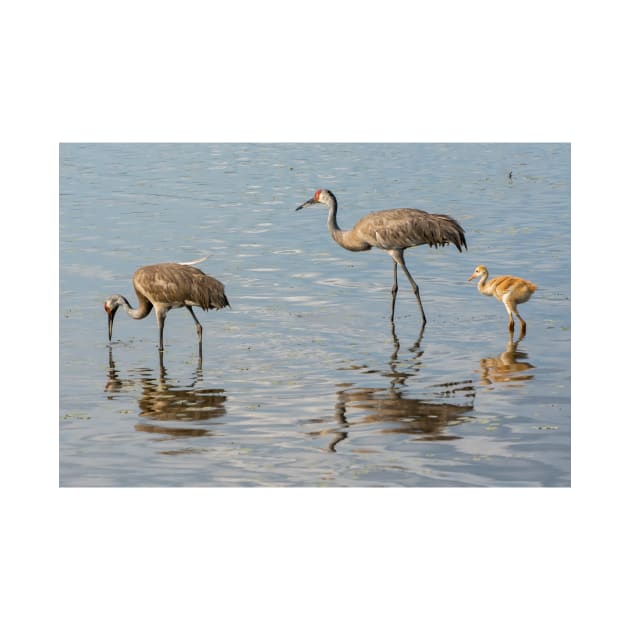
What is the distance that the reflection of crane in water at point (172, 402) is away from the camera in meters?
13.0

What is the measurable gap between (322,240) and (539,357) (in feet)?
31.9

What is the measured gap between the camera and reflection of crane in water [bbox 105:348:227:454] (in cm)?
1301

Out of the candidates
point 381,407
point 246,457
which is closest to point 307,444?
point 246,457

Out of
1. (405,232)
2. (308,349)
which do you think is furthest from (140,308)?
(405,232)

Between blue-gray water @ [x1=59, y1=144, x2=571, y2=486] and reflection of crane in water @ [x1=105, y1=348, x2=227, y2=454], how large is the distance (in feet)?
0.13

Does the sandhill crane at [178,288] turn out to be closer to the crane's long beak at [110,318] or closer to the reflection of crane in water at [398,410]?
the crane's long beak at [110,318]

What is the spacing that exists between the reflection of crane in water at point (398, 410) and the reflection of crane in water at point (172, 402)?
4.09ft

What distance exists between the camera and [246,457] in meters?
12.0

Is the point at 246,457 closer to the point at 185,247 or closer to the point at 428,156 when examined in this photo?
the point at 185,247

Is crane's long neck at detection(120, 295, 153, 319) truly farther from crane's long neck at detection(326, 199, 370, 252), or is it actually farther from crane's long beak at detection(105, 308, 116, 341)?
crane's long neck at detection(326, 199, 370, 252)

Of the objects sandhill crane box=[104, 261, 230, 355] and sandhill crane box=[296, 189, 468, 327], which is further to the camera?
sandhill crane box=[296, 189, 468, 327]

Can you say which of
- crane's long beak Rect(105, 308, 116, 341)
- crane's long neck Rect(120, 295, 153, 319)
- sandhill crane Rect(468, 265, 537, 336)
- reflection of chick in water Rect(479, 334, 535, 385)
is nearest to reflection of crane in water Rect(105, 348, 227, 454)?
crane's long beak Rect(105, 308, 116, 341)

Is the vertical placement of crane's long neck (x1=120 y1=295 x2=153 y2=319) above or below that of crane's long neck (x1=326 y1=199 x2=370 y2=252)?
below

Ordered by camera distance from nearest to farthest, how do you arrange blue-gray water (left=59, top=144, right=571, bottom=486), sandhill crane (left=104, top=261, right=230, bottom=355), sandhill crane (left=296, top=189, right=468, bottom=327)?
blue-gray water (left=59, top=144, right=571, bottom=486), sandhill crane (left=104, top=261, right=230, bottom=355), sandhill crane (left=296, top=189, right=468, bottom=327)
